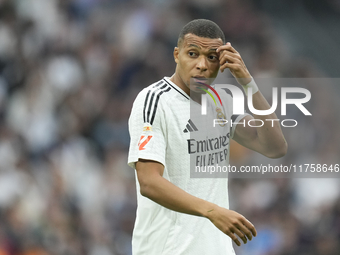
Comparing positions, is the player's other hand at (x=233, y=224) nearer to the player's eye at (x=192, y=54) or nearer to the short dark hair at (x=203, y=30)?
the player's eye at (x=192, y=54)

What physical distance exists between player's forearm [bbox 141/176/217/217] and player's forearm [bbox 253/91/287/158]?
78cm

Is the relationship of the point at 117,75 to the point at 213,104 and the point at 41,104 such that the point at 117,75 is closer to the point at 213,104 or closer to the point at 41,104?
the point at 41,104

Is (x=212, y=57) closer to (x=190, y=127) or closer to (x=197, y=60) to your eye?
(x=197, y=60)

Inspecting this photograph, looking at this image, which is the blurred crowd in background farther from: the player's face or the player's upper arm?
the player's upper arm

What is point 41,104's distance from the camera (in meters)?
7.26

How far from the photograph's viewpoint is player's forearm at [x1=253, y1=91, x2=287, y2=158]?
A: 2957mm

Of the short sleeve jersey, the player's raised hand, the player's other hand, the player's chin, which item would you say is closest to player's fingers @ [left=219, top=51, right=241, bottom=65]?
the player's raised hand

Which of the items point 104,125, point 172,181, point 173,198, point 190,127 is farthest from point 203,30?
point 104,125

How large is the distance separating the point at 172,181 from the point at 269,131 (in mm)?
702

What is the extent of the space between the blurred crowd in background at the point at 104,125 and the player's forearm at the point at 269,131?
2.83m

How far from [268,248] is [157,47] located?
11.3 feet

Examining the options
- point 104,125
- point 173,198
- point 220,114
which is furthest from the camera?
point 104,125

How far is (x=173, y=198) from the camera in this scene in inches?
97.0


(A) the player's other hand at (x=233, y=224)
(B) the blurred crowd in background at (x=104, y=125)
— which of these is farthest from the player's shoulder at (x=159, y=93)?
(B) the blurred crowd in background at (x=104, y=125)
